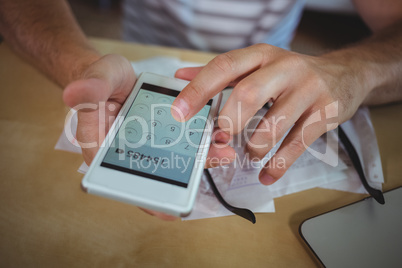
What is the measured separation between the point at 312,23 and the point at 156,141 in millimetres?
1534

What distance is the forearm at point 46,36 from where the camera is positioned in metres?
0.53

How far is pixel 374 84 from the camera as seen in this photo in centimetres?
51

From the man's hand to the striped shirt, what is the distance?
1.02 feet

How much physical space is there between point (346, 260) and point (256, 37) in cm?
58

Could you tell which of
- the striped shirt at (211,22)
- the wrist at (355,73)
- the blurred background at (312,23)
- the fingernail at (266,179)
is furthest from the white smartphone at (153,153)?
the blurred background at (312,23)

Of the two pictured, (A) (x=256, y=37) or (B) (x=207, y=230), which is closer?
(B) (x=207, y=230)

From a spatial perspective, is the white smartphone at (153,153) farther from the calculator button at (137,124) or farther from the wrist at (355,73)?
the wrist at (355,73)

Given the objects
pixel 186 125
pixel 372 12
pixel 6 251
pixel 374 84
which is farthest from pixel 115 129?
pixel 372 12

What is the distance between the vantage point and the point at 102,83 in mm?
336

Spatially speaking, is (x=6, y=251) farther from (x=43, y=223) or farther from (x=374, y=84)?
(x=374, y=84)

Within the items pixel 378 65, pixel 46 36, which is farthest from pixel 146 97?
pixel 378 65

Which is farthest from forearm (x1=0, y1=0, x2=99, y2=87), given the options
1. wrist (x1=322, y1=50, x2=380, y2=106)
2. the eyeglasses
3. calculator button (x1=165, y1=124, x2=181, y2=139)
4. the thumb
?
wrist (x1=322, y1=50, x2=380, y2=106)

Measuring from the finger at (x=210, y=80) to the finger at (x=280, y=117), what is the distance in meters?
0.07

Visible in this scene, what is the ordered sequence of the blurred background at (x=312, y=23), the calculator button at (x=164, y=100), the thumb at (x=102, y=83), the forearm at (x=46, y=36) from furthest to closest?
the blurred background at (x=312, y=23)
the forearm at (x=46, y=36)
the calculator button at (x=164, y=100)
the thumb at (x=102, y=83)
